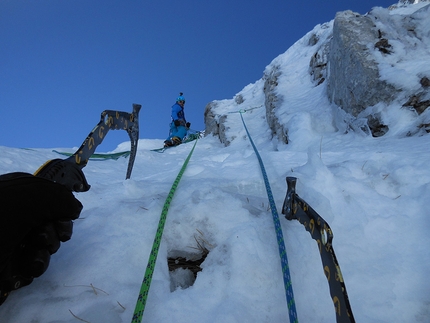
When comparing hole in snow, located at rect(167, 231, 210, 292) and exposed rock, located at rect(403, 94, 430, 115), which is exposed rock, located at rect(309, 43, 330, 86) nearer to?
exposed rock, located at rect(403, 94, 430, 115)

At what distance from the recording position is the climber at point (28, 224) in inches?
38.4

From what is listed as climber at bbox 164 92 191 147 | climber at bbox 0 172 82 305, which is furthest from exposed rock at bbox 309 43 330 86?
climber at bbox 0 172 82 305

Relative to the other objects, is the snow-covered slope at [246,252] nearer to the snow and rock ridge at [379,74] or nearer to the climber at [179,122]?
the snow and rock ridge at [379,74]

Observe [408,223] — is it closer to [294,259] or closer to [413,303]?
[413,303]

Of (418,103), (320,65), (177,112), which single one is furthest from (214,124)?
(418,103)

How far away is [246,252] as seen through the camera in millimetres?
1549

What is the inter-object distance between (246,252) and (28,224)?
1097mm

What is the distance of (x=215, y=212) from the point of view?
192 cm

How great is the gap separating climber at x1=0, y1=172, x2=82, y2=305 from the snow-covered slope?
214 millimetres

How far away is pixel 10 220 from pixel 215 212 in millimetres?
1230

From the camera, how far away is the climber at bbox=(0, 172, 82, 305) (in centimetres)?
98

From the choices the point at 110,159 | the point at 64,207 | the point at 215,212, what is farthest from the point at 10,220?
the point at 110,159

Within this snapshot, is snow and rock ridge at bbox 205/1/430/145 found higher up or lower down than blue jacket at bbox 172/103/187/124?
lower down

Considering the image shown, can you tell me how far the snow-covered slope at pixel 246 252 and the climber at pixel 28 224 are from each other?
214 millimetres
